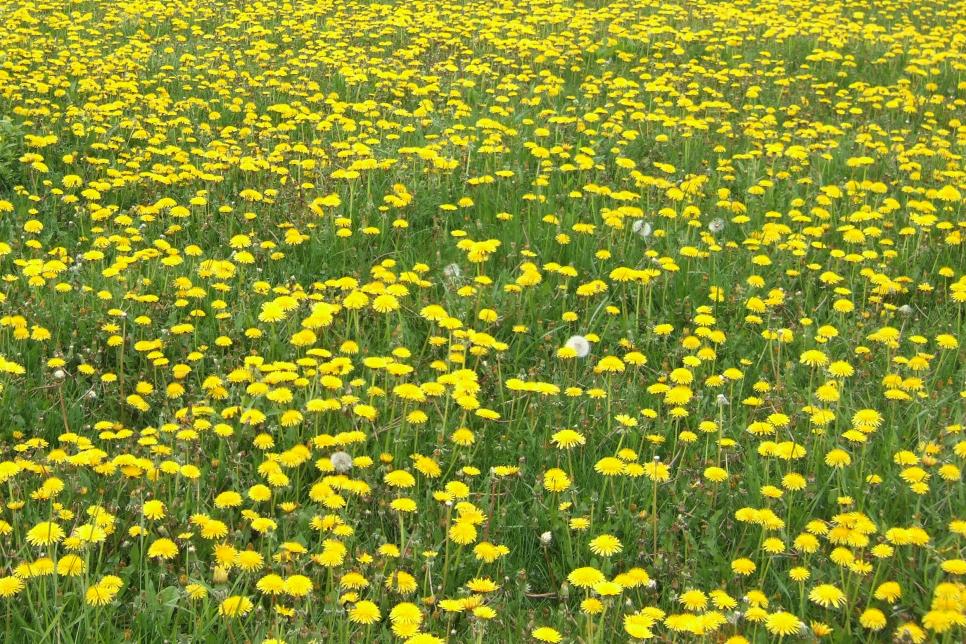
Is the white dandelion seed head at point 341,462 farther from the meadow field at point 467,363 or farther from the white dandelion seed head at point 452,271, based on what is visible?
the white dandelion seed head at point 452,271

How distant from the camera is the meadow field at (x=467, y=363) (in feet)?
8.98

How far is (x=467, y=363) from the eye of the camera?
160 inches

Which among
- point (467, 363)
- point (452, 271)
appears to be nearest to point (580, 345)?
point (467, 363)

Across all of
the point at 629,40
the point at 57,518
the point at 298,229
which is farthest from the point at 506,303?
the point at 629,40

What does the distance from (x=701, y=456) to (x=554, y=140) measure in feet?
11.6

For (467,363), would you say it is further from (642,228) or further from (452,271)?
(642,228)

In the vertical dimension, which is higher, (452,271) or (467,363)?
(452,271)

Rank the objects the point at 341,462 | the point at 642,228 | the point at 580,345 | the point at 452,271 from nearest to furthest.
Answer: the point at 341,462 < the point at 580,345 < the point at 452,271 < the point at 642,228

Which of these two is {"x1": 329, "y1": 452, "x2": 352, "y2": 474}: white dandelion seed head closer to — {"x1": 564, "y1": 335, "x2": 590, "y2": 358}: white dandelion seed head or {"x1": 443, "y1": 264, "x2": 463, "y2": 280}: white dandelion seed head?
{"x1": 564, "y1": 335, "x2": 590, "y2": 358}: white dandelion seed head

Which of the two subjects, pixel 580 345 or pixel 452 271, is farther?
pixel 452 271

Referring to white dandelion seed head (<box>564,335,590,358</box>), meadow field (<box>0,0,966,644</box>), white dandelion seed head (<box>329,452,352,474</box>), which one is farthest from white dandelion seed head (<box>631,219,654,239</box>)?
white dandelion seed head (<box>329,452,352,474</box>)

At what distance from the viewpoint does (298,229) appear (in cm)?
516

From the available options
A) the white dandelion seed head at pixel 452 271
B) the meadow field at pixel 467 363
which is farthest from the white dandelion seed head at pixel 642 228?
the white dandelion seed head at pixel 452 271

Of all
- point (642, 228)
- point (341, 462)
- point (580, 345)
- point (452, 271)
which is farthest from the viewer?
point (642, 228)
